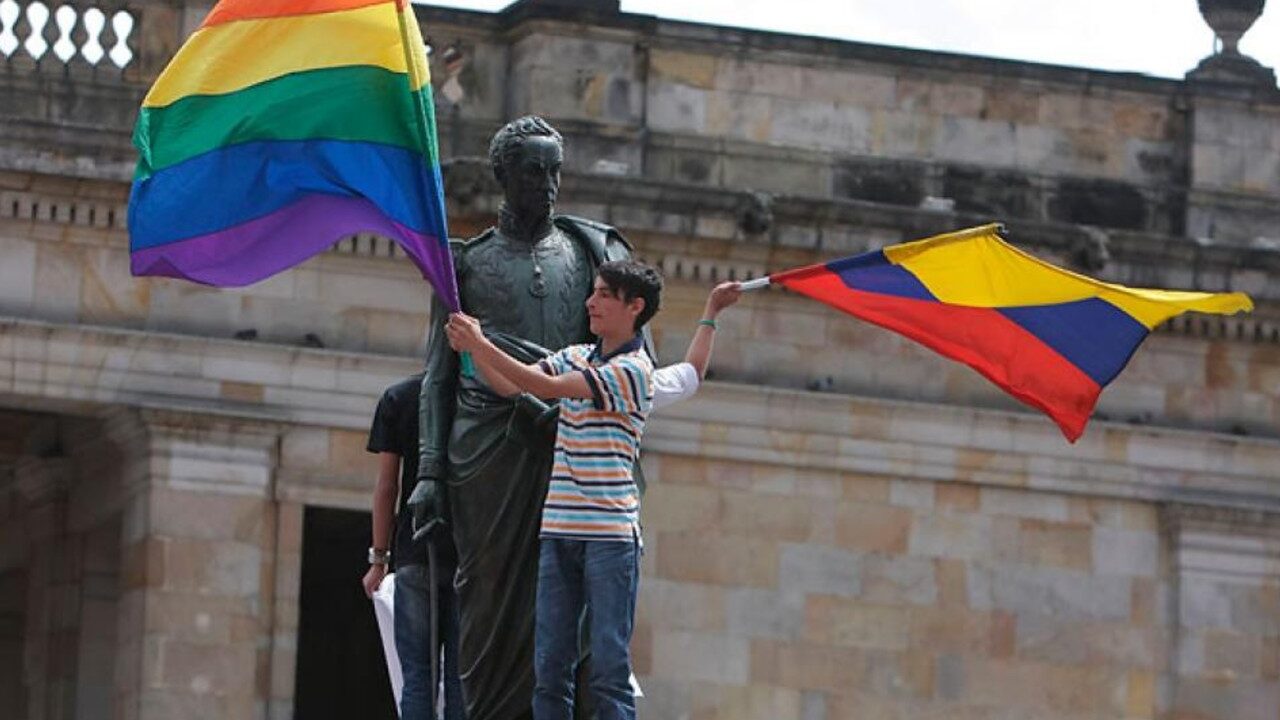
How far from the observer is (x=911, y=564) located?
3475cm

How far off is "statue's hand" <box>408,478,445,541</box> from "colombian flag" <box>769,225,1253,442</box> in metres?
2.00

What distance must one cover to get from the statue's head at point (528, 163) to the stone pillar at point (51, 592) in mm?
15567

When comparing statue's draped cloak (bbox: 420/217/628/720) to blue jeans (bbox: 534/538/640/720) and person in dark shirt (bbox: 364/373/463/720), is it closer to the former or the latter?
person in dark shirt (bbox: 364/373/463/720)

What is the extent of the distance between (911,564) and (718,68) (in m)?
3.36

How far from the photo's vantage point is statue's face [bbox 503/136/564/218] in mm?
19266

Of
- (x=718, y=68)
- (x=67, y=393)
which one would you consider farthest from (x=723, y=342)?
(x=67, y=393)

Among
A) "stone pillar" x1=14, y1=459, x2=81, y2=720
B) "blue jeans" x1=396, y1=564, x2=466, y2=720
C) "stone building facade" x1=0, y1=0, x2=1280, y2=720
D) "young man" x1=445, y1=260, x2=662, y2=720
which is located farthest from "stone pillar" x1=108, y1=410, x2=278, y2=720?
"young man" x1=445, y1=260, x2=662, y2=720

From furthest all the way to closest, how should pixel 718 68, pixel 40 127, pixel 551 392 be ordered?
1. pixel 718 68
2. pixel 40 127
3. pixel 551 392

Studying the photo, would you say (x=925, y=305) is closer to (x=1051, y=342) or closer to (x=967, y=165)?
(x=1051, y=342)

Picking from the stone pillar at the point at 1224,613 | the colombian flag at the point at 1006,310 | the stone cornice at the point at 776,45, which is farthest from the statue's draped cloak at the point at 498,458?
the stone pillar at the point at 1224,613

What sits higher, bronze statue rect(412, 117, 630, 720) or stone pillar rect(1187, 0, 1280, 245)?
stone pillar rect(1187, 0, 1280, 245)

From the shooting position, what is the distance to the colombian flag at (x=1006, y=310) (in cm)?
2066

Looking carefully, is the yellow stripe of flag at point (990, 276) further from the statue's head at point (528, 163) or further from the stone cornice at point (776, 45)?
the stone cornice at point (776, 45)

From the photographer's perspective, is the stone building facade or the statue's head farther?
the stone building facade
